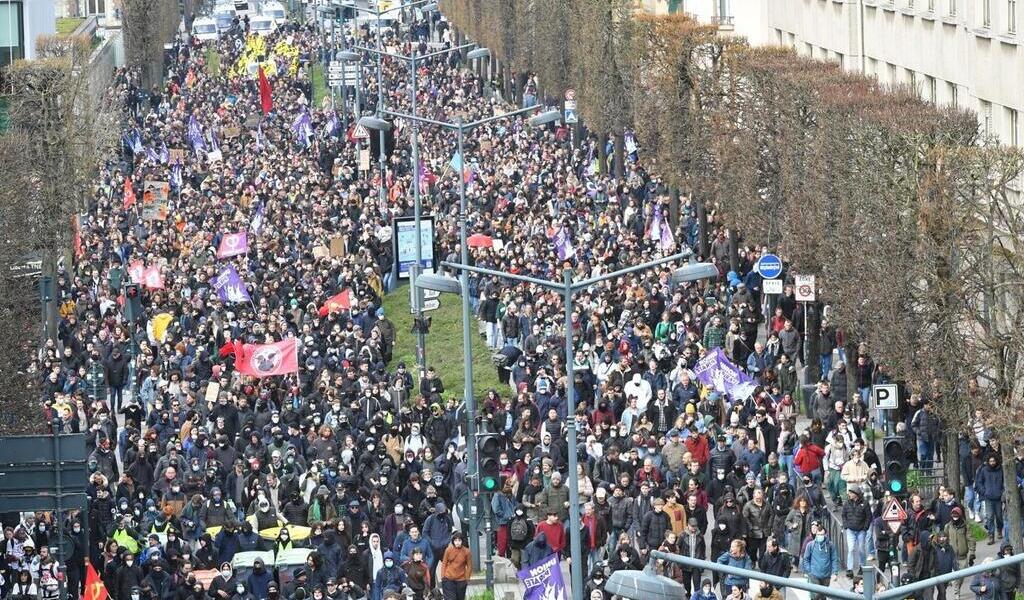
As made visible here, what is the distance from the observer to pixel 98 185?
3088 inches

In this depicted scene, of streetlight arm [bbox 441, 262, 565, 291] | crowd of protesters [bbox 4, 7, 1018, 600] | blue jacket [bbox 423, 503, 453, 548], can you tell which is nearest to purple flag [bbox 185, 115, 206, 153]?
crowd of protesters [bbox 4, 7, 1018, 600]

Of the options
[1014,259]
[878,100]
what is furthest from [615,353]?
[1014,259]

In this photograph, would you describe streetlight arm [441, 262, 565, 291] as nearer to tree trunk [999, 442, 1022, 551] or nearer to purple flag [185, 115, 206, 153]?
tree trunk [999, 442, 1022, 551]

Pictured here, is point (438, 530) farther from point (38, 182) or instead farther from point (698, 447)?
point (38, 182)

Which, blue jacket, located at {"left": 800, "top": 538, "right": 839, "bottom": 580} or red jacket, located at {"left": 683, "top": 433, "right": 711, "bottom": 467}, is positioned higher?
red jacket, located at {"left": 683, "top": 433, "right": 711, "bottom": 467}

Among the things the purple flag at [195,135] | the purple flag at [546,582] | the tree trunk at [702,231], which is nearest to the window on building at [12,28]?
the purple flag at [195,135]

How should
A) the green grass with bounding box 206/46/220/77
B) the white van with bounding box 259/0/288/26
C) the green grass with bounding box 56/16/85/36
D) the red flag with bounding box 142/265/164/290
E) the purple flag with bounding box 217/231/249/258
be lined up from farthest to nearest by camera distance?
1. the white van with bounding box 259/0/288/26
2. the green grass with bounding box 206/46/220/77
3. the green grass with bounding box 56/16/85/36
4. the purple flag with bounding box 217/231/249/258
5. the red flag with bounding box 142/265/164/290

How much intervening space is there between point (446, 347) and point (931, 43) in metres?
12.1

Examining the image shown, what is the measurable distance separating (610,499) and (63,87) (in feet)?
119

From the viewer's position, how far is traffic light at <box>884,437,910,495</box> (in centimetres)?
3412

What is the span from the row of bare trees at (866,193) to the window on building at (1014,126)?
1.76 meters

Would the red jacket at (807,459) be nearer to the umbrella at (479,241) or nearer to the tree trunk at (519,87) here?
the umbrella at (479,241)

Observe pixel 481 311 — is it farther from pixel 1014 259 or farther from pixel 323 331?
pixel 1014 259

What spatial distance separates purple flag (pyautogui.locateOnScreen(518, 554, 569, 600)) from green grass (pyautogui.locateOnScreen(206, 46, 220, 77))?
88964 millimetres
